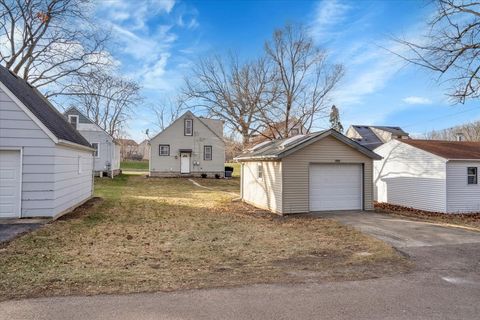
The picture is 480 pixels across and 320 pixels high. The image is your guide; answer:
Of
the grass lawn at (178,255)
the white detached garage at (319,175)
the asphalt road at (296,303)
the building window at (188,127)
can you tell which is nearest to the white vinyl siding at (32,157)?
the grass lawn at (178,255)

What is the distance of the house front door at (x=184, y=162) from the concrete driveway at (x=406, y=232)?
897 inches

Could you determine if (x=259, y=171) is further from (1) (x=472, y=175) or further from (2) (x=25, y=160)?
(1) (x=472, y=175)

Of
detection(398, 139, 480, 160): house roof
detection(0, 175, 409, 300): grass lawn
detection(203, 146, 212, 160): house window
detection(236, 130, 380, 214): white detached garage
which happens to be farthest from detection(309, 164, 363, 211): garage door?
detection(203, 146, 212, 160): house window

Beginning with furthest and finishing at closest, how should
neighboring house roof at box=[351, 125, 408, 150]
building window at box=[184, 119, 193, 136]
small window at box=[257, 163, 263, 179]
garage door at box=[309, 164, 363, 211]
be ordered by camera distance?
neighboring house roof at box=[351, 125, 408, 150] < building window at box=[184, 119, 193, 136] < small window at box=[257, 163, 263, 179] < garage door at box=[309, 164, 363, 211]

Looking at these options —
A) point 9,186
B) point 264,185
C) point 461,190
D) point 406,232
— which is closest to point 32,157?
point 9,186

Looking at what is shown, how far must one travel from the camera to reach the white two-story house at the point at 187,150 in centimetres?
3353

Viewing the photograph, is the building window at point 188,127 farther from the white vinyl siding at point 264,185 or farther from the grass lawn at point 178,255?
the grass lawn at point 178,255

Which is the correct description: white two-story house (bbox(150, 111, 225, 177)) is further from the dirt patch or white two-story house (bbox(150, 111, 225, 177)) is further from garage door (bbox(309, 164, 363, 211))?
garage door (bbox(309, 164, 363, 211))

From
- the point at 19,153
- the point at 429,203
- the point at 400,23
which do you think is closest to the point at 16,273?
the point at 19,153

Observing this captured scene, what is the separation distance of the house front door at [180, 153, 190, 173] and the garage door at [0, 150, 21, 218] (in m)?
23.3

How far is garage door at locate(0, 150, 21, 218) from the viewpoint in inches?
420

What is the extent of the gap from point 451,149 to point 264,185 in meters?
10.6

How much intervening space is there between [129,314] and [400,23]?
38.6ft

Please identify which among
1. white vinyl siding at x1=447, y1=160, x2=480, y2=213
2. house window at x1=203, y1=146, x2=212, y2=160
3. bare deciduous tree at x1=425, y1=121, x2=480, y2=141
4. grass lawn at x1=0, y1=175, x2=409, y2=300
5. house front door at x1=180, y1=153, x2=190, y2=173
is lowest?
grass lawn at x1=0, y1=175, x2=409, y2=300
